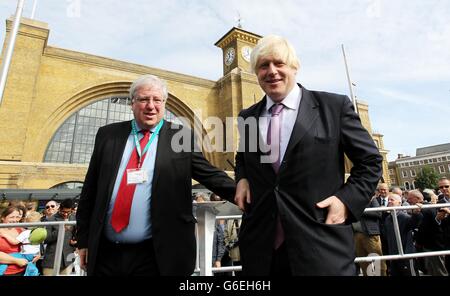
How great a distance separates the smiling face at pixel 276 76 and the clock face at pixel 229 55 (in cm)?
2702

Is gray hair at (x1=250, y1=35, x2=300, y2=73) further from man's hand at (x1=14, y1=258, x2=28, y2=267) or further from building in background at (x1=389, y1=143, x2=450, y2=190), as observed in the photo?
building in background at (x1=389, y1=143, x2=450, y2=190)

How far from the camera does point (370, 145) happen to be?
141 centimetres

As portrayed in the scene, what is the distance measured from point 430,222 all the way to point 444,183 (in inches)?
52.2

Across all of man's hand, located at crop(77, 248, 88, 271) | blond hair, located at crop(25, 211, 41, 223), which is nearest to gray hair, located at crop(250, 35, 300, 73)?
man's hand, located at crop(77, 248, 88, 271)

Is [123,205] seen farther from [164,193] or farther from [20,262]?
[20,262]

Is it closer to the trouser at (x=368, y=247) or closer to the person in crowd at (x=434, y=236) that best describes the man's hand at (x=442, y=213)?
the person in crowd at (x=434, y=236)

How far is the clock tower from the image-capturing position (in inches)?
1047

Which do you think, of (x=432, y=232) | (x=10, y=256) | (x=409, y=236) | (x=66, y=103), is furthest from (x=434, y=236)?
(x=66, y=103)

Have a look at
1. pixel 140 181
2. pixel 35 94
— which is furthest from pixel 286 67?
pixel 35 94

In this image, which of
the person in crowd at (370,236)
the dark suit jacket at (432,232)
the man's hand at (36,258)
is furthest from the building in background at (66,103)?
the man's hand at (36,258)

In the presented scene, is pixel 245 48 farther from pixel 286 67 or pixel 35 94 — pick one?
pixel 286 67

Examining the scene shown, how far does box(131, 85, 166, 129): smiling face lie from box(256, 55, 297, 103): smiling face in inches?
31.4

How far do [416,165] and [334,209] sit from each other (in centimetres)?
8620

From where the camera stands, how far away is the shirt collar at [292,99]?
159 centimetres
